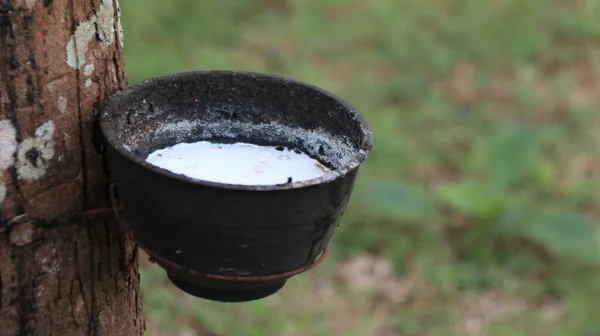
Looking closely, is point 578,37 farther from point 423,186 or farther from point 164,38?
point 164,38

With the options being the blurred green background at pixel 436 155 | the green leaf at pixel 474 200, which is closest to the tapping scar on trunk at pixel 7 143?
the blurred green background at pixel 436 155

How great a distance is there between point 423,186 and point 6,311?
2.81m

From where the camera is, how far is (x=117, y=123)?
1.48 m

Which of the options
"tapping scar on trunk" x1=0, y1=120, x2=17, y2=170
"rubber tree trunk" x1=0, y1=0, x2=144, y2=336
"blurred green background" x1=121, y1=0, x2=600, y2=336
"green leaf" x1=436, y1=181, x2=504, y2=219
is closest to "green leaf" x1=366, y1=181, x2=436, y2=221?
"blurred green background" x1=121, y1=0, x2=600, y2=336

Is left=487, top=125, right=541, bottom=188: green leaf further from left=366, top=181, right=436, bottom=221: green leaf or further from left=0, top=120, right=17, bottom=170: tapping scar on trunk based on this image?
left=0, top=120, right=17, bottom=170: tapping scar on trunk

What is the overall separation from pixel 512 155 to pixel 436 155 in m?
0.45

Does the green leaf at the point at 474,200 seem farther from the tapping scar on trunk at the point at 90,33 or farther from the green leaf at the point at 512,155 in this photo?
the tapping scar on trunk at the point at 90,33

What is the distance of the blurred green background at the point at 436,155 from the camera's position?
320 cm

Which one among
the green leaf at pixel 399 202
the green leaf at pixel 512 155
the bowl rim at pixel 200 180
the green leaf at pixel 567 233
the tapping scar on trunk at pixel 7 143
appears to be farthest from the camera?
the green leaf at pixel 512 155

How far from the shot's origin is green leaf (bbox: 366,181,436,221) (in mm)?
3666

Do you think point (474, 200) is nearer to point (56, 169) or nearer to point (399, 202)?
point (399, 202)

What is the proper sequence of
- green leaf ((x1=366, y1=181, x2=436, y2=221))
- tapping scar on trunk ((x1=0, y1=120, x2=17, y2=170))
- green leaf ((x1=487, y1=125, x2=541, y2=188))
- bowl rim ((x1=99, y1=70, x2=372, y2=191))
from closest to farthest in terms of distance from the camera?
bowl rim ((x1=99, y1=70, x2=372, y2=191)) < tapping scar on trunk ((x1=0, y1=120, x2=17, y2=170)) < green leaf ((x1=366, y1=181, x2=436, y2=221)) < green leaf ((x1=487, y1=125, x2=541, y2=188))

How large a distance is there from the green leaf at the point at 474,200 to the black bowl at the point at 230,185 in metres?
A: 2.15

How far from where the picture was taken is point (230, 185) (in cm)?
128
